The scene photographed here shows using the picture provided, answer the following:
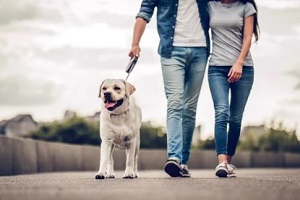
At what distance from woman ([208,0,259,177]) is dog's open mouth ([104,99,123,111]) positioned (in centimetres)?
102

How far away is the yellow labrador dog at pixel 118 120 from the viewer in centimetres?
987

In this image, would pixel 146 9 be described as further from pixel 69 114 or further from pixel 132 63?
pixel 69 114

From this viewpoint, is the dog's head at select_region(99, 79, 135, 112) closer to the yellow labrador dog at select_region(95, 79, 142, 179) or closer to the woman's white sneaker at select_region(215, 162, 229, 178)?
the yellow labrador dog at select_region(95, 79, 142, 179)

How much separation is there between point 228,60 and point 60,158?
300 inches

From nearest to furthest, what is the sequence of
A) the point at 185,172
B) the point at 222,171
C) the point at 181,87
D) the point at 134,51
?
the point at 222,171
the point at 181,87
the point at 134,51
the point at 185,172

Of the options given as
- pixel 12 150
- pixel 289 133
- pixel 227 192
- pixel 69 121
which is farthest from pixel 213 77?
pixel 69 121

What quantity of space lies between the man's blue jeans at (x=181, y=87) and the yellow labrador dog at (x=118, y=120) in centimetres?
47

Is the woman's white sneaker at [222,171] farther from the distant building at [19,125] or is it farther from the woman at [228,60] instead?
the distant building at [19,125]

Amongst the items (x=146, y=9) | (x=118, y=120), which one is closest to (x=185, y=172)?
(x=118, y=120)

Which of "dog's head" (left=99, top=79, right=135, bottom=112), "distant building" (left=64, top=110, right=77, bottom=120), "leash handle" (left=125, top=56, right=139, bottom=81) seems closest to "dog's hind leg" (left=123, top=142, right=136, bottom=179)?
"dog's head" (left=99, top=79, right=135, bottom=112)

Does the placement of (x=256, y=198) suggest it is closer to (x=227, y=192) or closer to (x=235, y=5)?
(x=227, y=192)

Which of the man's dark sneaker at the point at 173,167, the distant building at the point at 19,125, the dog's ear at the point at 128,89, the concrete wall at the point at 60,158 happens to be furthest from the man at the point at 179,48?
the distant building at the point at 19,125

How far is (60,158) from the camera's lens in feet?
55.5

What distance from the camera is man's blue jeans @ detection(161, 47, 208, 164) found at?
→ 31.7 ft
